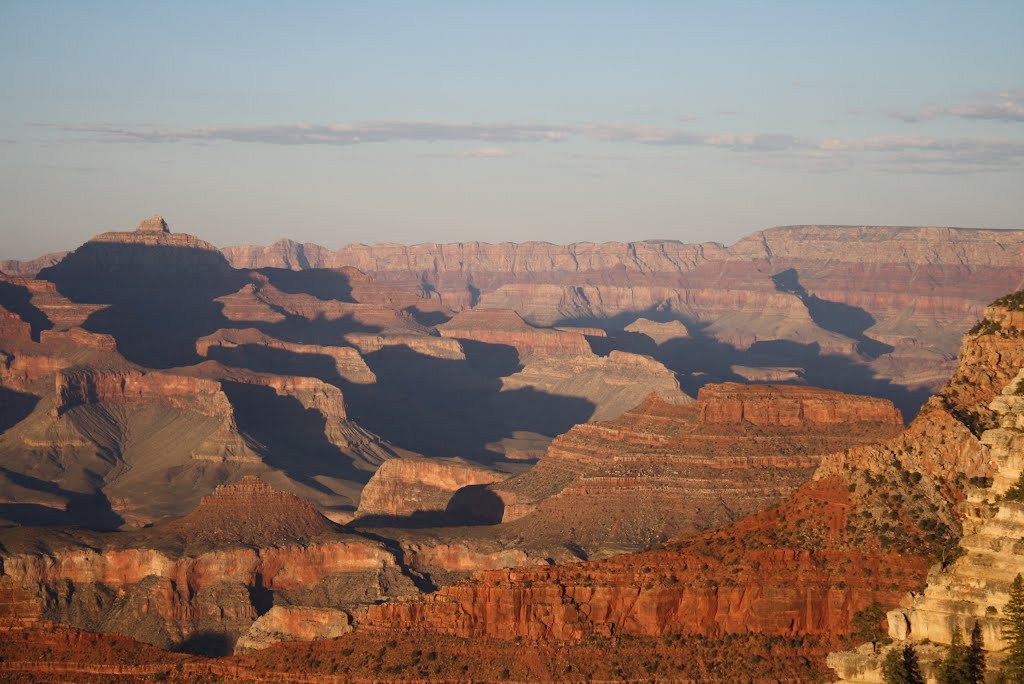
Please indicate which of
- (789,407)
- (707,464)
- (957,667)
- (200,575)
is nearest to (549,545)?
(707,464)

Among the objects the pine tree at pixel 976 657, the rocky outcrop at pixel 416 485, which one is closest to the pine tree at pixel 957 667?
the pine tree at pixel 976 657

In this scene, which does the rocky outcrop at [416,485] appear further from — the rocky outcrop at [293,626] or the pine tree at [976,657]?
the pine tree at [976,657]

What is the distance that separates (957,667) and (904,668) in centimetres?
113

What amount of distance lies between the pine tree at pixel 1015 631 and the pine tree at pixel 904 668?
175cm

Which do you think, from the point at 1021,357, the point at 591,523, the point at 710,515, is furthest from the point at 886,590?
the point at 591,523

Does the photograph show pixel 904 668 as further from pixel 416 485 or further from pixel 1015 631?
pixel 416 485

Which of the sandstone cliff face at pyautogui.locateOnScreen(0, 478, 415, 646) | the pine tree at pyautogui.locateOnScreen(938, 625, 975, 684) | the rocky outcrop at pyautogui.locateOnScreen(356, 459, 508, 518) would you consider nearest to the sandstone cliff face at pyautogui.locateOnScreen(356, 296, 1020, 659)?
the pine tree at pyautogui.locateOnScreen(938, 625, 975, 684)

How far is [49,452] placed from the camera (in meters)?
196

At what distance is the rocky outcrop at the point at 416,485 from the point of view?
14662cm

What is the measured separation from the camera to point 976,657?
112 ft

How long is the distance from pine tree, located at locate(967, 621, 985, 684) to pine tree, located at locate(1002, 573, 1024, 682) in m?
0.56

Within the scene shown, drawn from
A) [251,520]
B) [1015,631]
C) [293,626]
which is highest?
[1015,631]

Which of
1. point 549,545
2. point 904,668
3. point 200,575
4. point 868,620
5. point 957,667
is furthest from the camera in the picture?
point 200,575

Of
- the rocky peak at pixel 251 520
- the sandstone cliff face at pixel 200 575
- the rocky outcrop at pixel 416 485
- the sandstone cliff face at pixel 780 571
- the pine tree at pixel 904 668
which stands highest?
the pine tree at pixel 904 668
